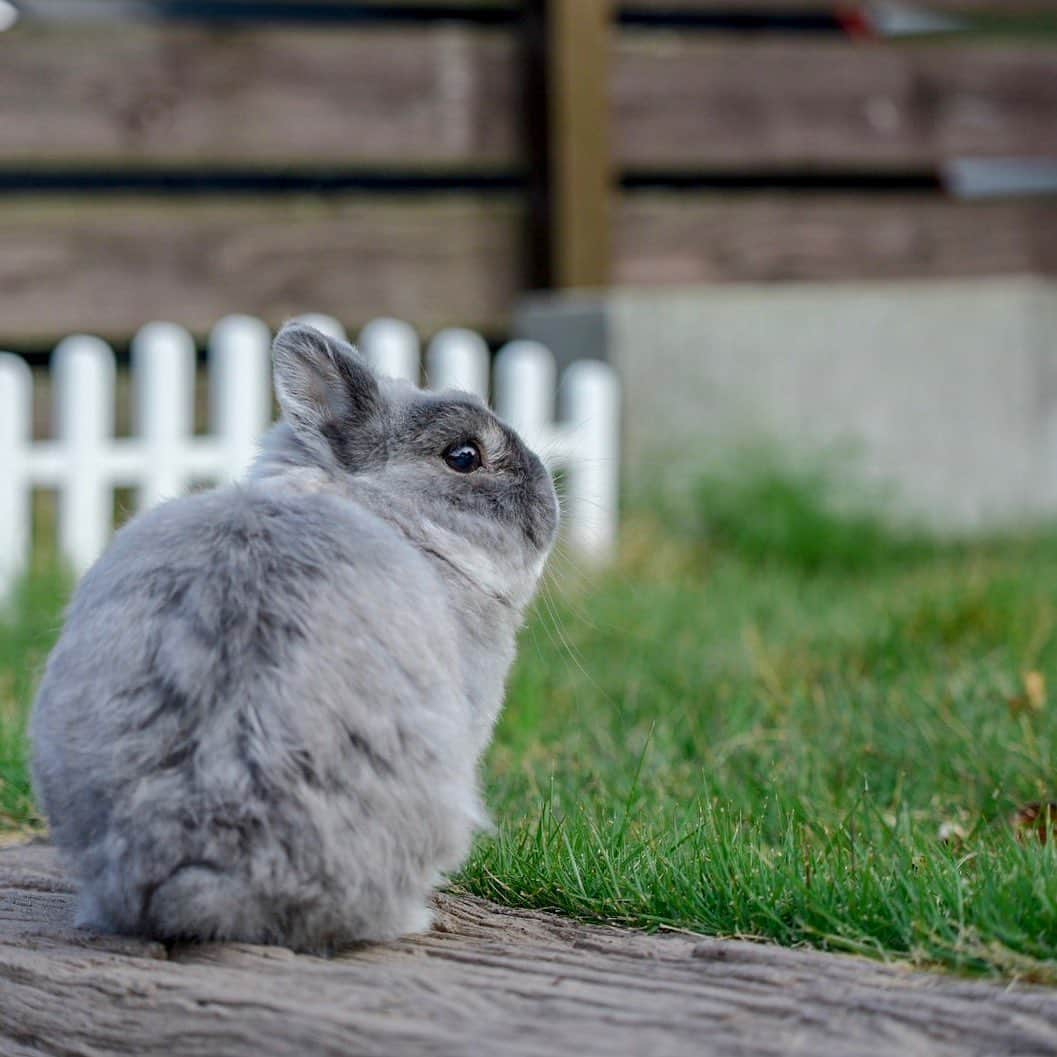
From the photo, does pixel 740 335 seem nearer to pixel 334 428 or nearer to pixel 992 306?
pixel 992 306

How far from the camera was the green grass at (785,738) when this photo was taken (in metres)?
2.20

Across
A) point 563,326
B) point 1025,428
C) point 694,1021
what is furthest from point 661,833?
point 1025,428

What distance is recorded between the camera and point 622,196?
6582 millimetres

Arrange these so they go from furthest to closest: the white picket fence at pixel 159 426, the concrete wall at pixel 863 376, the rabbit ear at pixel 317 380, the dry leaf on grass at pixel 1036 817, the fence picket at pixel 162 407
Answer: the concrete wall at pixel 863 376 → the fence picket at pixel 162 407 → the white picket fence at pixel 159 426 → the dry leaf on grass at pixel 1036 817 → the rabbit ear at pixel 317 380

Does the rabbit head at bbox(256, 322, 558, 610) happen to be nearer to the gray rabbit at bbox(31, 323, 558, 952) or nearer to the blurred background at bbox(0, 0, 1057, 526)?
the gray rabbit at bbox(31, 323, 558, 952)

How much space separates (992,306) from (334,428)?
4.94 meters

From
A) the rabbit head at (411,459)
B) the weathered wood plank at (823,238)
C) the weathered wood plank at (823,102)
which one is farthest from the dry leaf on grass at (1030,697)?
the weathered wood plank at (823,102)

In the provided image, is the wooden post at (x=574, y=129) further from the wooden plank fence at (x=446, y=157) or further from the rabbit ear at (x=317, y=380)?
the rabbit ear at (x=317, y=380)

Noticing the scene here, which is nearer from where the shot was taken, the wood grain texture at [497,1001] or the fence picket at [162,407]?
the wood grain texture at [497,1001]

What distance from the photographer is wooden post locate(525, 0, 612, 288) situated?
20.5 feet

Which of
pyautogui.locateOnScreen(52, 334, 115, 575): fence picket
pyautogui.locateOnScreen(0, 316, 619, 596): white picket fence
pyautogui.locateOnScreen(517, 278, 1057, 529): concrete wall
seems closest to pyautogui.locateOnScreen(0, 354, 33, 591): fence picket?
pyautogui.locateOnScreen(0, 316, 619, 596): white picket fence

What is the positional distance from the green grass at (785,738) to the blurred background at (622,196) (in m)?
0.70

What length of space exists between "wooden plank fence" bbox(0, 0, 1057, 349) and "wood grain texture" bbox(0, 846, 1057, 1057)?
408 centimetres

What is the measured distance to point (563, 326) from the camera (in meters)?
6.19
